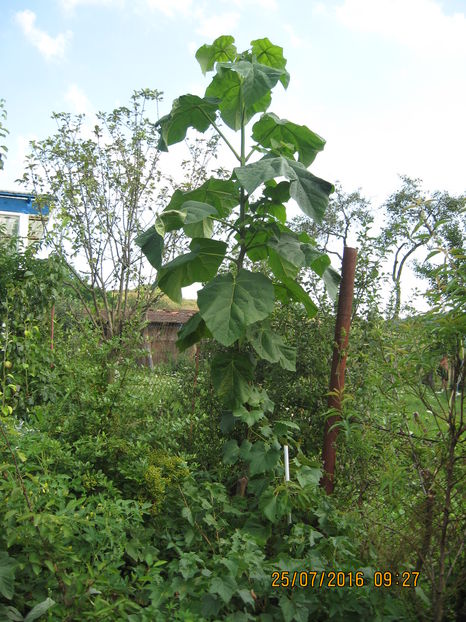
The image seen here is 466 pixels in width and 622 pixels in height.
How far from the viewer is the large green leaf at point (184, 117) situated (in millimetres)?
2949

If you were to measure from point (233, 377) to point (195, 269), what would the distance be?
64 centimetres

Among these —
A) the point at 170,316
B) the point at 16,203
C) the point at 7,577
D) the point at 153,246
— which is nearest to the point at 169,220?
the point at 153,246

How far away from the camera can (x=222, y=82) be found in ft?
10.1

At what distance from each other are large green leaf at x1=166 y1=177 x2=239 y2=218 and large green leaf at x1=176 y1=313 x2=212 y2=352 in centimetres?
66

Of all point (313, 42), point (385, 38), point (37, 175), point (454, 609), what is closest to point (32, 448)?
point (454, 609)

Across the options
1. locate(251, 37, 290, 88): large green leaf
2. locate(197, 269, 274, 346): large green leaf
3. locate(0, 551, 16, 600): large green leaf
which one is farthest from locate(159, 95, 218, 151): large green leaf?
locate(0, 551, 16, 600): large green leaf

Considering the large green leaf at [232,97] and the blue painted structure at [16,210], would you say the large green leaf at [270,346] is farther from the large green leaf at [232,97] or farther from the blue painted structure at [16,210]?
the blue painted structure at [16,210]

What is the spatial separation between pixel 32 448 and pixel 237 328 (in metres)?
0.99

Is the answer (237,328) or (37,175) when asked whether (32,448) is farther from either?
(37,175)

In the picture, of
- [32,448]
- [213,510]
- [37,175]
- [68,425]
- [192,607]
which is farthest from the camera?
[37,175]

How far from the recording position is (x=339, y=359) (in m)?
2.98

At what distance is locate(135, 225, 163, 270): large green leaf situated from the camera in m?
2.71

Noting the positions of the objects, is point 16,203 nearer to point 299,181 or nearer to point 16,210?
point 16,210
